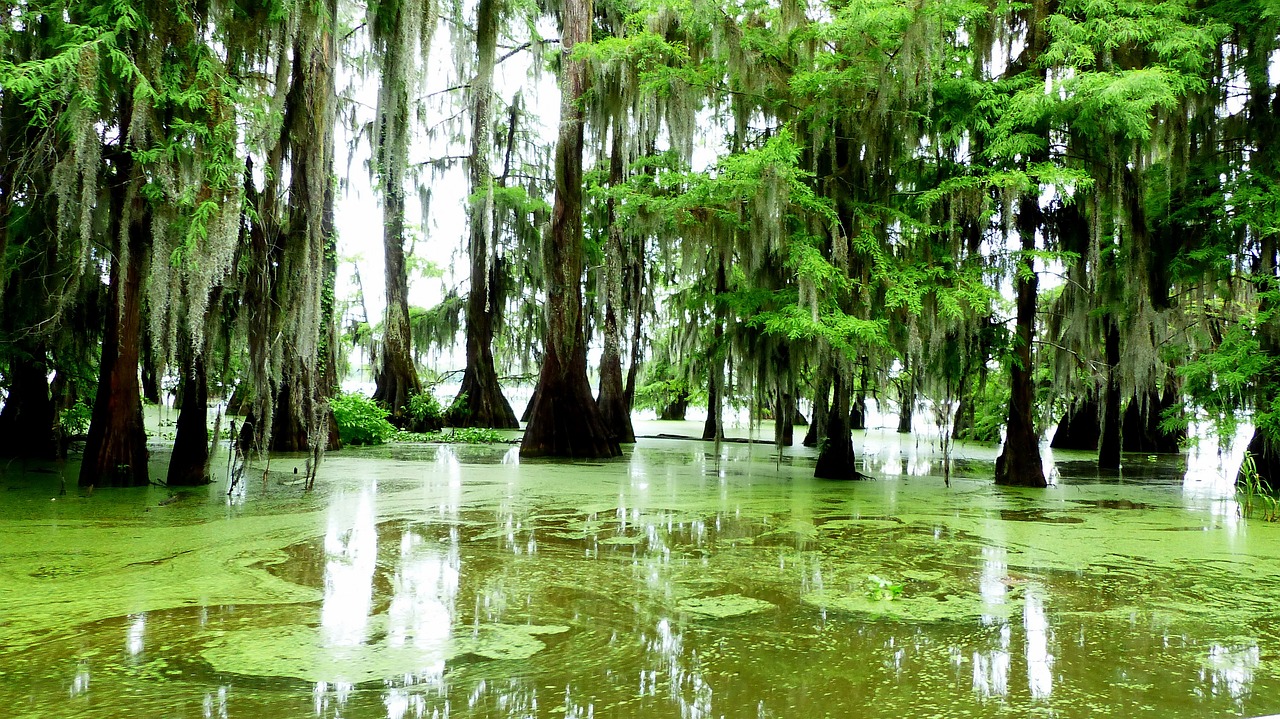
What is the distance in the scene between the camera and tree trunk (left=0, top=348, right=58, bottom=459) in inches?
360

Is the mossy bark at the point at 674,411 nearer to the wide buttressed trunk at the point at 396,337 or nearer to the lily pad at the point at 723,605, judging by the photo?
the wide buttressed trunk at the point at 396,337

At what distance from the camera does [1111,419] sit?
40.2 feet

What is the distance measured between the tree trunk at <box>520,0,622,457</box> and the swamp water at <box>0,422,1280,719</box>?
4.66 m

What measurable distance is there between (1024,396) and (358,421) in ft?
30.6

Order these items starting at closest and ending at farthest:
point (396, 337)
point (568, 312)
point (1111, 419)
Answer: point (568, 312) → point (1111, 419) → point (396, 337)

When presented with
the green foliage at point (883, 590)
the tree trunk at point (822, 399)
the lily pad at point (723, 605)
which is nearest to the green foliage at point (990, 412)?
the tree trunk at point (822, 399)

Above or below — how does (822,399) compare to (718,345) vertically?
below

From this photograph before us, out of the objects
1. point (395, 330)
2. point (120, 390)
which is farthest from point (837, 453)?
point (395, 330)

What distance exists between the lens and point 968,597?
394 cm

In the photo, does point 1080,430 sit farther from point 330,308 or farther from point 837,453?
point 330,308

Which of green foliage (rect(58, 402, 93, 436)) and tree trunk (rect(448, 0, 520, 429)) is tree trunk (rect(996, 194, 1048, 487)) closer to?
tree trunk (rect(448, 0, 520, 429))

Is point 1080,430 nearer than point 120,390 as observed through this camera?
No

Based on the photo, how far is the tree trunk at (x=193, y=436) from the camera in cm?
706

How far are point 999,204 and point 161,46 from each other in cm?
715
